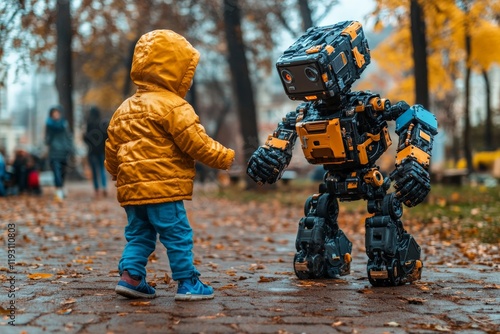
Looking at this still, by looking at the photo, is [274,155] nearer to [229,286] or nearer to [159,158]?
[229,286]

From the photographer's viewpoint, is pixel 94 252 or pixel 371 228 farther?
pixel 94 252

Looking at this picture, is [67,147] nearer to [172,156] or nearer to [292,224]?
[292,224]

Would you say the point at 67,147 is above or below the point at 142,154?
above

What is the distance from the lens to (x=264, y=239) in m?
10.4

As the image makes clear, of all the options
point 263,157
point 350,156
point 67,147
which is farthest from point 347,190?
point 67,147

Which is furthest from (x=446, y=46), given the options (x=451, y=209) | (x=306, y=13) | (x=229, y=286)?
(x=229, y=286)

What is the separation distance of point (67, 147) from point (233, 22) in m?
5.61

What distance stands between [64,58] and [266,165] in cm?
1439

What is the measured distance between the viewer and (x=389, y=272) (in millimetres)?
6113

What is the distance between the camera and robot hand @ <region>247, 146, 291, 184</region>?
6332 millimetres

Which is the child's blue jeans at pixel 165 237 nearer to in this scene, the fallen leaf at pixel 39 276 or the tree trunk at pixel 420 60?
the fallen leaf at pixel 39 276

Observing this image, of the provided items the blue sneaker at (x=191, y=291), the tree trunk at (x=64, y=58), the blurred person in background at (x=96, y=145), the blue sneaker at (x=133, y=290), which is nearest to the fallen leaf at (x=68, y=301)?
the blue sneaker at (x=133, y=290)

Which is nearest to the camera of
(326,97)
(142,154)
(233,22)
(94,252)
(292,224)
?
(142,154)

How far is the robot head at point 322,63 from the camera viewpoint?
6000mm
